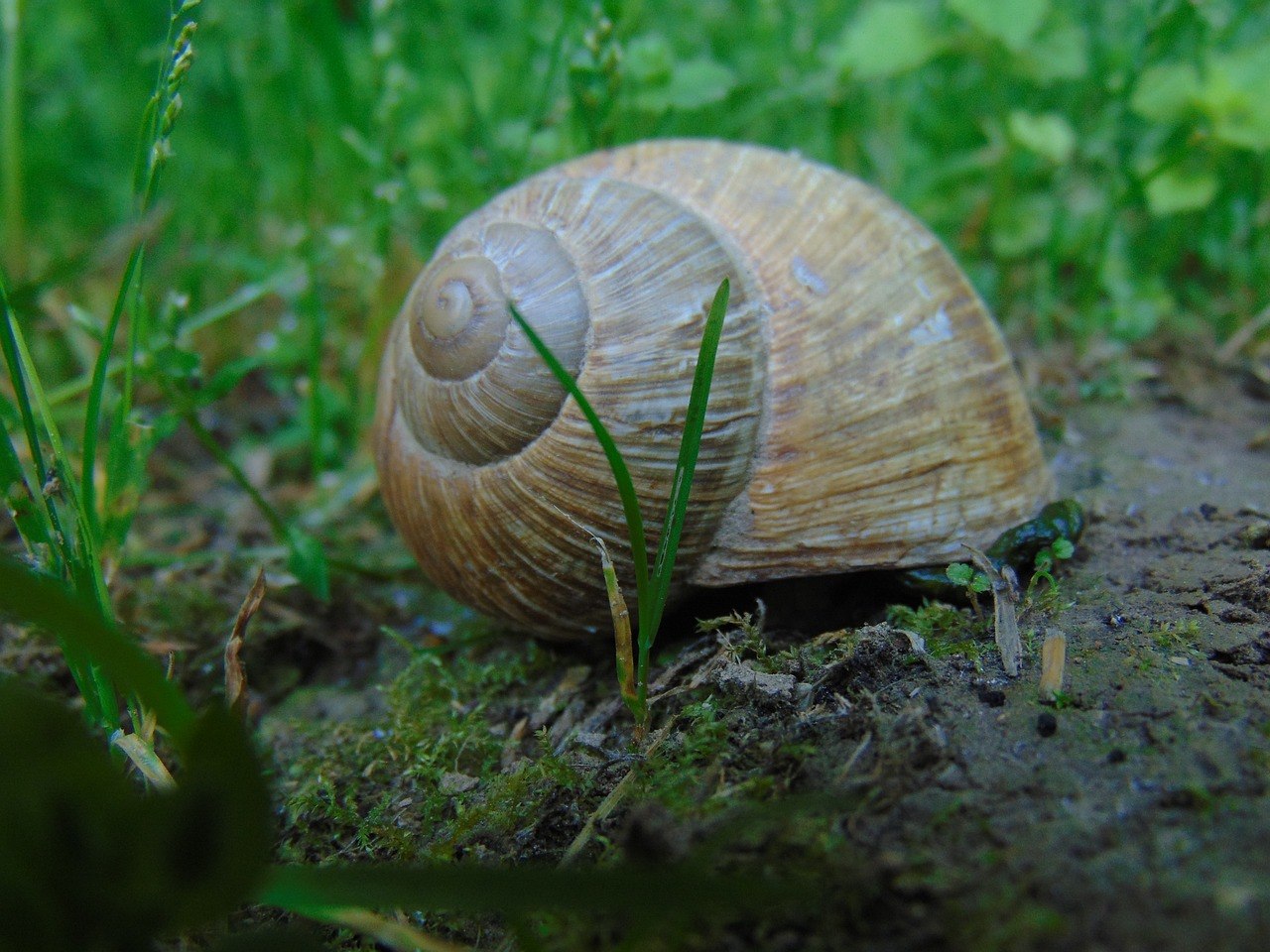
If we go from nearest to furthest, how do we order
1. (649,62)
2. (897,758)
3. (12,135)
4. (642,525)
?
(897,758), (642,525), (649,62), (12,135)

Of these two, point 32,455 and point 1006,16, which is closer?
point 32,455

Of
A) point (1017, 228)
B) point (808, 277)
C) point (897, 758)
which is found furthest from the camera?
point (1017, 228)

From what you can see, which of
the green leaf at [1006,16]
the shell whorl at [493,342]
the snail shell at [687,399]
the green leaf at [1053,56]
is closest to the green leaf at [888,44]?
the green leaf at [1006,16]

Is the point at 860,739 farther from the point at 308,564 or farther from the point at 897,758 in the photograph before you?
the point at 308,564

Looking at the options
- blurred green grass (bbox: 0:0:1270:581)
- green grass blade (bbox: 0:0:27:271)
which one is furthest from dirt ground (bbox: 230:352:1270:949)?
green grass blade (bbox: 0:0:27:271)

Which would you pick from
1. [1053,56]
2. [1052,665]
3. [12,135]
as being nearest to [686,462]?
[1052,665]
